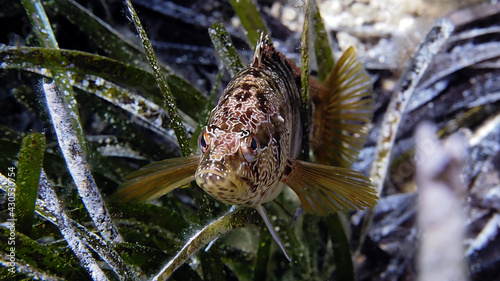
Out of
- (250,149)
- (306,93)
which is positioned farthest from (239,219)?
(306,93)

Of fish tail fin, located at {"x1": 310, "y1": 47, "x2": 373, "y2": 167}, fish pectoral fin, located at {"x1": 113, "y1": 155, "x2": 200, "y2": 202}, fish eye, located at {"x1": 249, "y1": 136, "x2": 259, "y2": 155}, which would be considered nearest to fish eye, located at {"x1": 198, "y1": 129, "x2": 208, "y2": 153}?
fish pectoral fin, located at {"x1": 113, "y1": 155, "x2": 200, "y2": 202}

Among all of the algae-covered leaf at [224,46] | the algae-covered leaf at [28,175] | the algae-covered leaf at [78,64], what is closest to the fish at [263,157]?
the algae-covered leaf at [224,46]

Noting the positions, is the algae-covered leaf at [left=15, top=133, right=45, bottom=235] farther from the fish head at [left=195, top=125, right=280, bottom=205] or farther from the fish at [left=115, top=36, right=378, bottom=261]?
the fish head at [left=195, top=125, right=280, bottom=205]

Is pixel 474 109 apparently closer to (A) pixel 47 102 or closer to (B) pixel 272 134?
(B) pixel 272 134

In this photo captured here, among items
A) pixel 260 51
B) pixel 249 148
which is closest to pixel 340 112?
pixel 260 51

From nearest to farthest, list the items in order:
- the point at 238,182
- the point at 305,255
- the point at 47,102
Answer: the point at 238,182
the point at 47,102
the point at 305,255

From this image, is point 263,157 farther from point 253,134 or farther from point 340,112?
point 340,112
